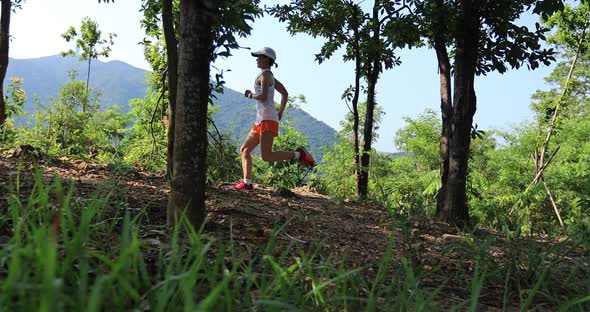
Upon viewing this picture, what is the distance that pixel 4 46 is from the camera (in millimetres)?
9852

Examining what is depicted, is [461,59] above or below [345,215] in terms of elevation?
above

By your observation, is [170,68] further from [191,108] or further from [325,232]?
[325,232]

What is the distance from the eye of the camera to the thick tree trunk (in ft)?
7.98

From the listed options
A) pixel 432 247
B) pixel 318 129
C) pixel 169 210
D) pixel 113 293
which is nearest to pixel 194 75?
pixel 169 210

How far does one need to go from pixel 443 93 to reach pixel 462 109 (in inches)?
45.1

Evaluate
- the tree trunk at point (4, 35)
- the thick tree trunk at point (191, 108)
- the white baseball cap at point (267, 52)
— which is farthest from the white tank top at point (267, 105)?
the tree trunk at point (4, 35)

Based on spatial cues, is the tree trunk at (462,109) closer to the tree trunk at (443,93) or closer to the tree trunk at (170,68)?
the tree trunk at (443,93)

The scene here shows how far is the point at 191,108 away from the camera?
246cm

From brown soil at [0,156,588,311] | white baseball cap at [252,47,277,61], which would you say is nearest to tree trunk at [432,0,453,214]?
brown soil at [0,156,588,311]

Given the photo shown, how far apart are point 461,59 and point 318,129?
576ft

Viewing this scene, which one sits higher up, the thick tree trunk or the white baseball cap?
the white baseball cap

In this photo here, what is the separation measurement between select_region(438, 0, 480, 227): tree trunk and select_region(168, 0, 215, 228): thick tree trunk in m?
4.22

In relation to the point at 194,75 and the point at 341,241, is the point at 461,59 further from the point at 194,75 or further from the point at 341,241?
the point at 194,75

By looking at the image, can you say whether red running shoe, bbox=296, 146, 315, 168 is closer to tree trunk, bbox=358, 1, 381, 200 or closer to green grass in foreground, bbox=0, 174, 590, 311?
tree trunk, bbox=358, 1, 381, 200
